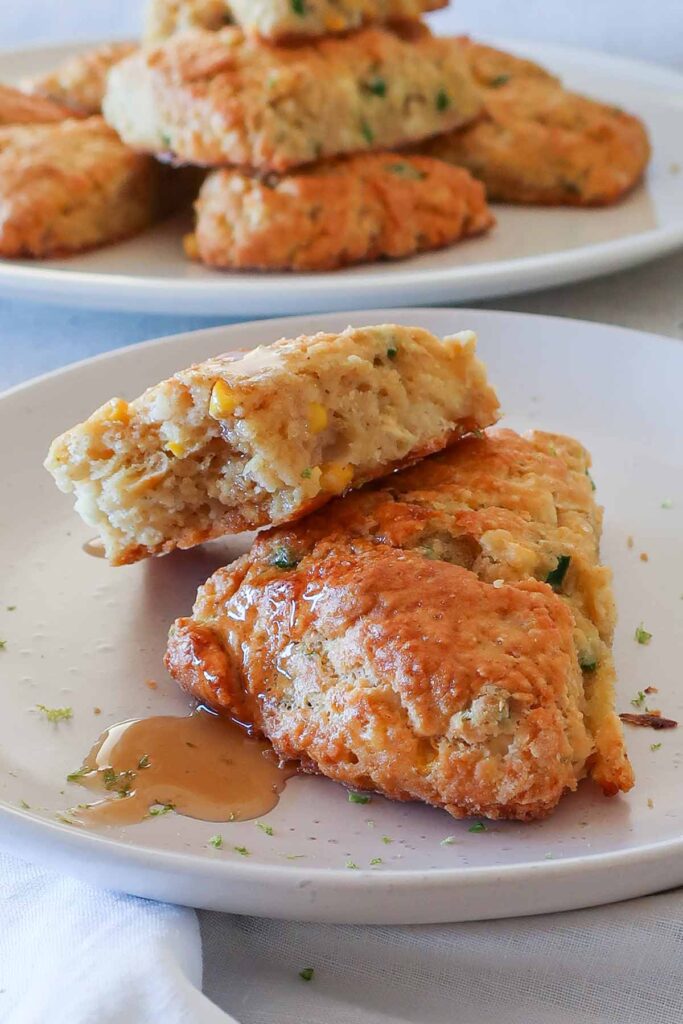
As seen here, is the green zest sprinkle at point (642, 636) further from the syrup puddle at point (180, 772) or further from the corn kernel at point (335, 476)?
the syrup puddle at point (180, 772)

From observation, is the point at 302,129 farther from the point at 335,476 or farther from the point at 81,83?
the point at 335,476

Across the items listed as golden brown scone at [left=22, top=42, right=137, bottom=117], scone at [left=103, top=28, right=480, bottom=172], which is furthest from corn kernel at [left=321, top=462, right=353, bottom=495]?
golden brown scone at [left=22, top=42, right=137, bottom=117]

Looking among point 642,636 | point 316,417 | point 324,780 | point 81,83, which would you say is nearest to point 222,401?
point 316,417

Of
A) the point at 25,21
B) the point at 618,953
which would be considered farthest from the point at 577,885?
the point at 25,21

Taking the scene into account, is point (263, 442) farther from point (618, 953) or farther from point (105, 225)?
point (105, 225)

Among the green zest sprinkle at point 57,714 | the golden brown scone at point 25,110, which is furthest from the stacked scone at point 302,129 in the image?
the green zest sprinkle at point 57,714

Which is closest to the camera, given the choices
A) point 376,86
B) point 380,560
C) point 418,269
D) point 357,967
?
point 357,967
